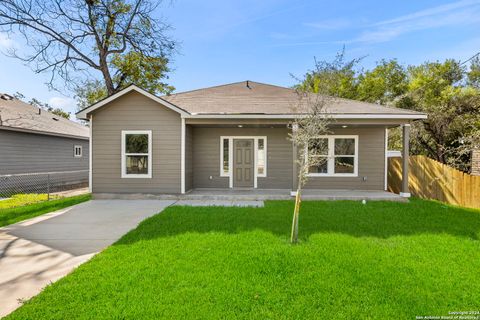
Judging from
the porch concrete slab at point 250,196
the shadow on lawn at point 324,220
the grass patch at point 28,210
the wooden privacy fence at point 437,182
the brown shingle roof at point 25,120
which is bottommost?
the grass patch at point 28,210

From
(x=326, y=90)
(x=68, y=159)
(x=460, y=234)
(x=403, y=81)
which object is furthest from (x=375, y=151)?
(x=68, y=159)

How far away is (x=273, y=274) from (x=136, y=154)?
6956mm

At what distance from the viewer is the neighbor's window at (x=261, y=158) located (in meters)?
9.92

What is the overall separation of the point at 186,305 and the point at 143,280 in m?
0.78

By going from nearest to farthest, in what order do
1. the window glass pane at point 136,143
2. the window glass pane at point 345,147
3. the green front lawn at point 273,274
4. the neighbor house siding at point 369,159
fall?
1. the green front lawn at point 273,274
2. the window glass pane at point 136,143
3. the neighbor house siding at point 369,159
4. the window glass pane at point 345,147

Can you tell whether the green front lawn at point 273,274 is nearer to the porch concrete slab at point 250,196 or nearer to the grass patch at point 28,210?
the porch concrete slab at point 250,196

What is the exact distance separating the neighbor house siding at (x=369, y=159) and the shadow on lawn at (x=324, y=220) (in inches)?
83.5

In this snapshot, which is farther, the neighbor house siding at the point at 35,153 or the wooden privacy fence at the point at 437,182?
the neighbor house siding at the point at 35,153

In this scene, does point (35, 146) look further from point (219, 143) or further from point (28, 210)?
point (219, 143)

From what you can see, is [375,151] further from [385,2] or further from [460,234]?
[385,2]

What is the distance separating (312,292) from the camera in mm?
2828

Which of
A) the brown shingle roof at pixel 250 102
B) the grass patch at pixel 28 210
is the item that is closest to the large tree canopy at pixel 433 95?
the brown shingle roof at pixel 250 102

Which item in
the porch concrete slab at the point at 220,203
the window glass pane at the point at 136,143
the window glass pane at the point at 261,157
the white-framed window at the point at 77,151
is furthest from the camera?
the white-framed window at the point at 77,151

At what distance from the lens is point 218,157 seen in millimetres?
9945
